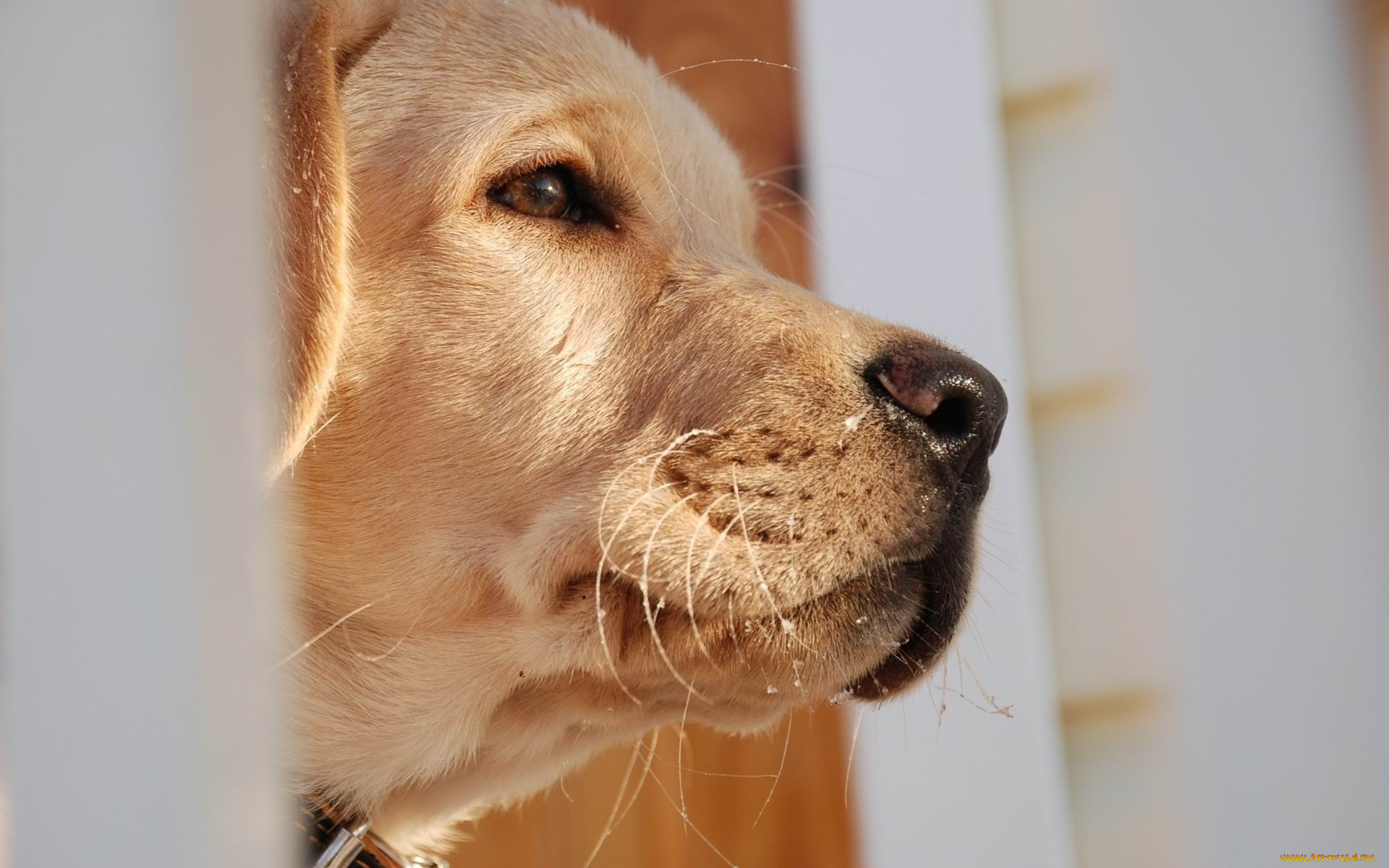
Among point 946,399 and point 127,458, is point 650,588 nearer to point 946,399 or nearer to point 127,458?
point 946,399

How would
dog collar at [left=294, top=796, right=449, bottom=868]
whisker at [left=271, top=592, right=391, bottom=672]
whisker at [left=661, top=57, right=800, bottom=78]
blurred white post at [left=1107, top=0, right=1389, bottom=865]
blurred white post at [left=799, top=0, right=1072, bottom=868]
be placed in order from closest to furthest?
dog collar at [left=294, top=796, right=449, bottom=868] → whisker at [left=271, top=592, right=391, bottom=672] → blurred white post at [left=1107, top=0, right=1389, bottom=865] → blurred white post at [left=799, top=0, right=1072, bottom=868] → whisker at [left=661, top=57, right=800, bottom=78]

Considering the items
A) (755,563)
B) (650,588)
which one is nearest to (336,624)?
(650,588)

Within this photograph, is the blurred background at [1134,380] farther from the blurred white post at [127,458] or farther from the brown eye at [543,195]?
the blurred white post at [127,458]

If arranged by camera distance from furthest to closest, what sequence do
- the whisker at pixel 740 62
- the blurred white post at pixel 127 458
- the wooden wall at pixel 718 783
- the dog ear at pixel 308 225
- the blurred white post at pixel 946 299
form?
the wooden wall at pixel 718 783
the whisker at pixel 740 62
the blurred white post at pixel 946 299
the dog ear at pixel 308 225
the blurred white post at pixel 127 458

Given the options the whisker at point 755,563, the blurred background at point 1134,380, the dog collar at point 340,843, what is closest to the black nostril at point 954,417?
the whisker at point 755,563

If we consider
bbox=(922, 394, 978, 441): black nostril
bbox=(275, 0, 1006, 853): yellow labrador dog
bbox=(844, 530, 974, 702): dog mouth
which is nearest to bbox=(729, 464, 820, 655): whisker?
bbox=(275, 0, 1006, 853): yellow labrador dog

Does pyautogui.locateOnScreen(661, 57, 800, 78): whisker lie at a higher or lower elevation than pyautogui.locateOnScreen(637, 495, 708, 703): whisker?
higher

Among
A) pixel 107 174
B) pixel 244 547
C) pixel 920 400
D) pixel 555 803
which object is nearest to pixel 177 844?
pixel 244 547

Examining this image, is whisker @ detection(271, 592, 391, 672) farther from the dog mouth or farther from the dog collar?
the dog mouth

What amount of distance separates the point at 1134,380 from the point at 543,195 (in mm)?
1061

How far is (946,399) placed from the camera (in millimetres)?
1617

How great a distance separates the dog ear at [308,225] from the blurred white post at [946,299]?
1.19 meters

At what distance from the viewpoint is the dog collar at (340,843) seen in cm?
165

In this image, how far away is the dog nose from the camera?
5.29ft
